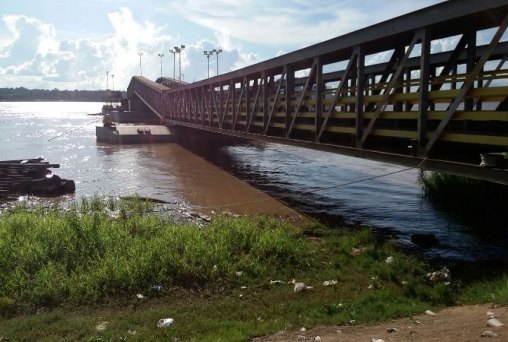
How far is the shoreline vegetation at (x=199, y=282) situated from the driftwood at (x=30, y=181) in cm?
983

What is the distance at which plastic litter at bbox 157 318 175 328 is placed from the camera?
287 inches

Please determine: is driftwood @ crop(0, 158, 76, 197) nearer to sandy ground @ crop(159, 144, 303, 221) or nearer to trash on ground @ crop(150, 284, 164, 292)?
sandy ground @ crop(159, 144, 303, 221)

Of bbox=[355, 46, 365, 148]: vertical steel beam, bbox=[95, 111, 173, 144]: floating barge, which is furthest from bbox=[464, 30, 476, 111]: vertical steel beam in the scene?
bbox=[95, 111, 173, 144]: floating barge

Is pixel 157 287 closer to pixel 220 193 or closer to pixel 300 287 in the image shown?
pixel 300 287

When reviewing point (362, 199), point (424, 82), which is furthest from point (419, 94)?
point (362, 199)

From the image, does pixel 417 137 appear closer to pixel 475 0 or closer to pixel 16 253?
pixel 475 0

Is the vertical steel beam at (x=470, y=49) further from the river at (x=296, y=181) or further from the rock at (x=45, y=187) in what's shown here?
the rock at (x=45, y=187)

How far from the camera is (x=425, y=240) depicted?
41.4 ft

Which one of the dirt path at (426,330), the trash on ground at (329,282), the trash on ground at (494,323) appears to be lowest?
the trash on ground at (329,282)

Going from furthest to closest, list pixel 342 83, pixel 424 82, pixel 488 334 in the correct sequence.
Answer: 1. pixel 342 83
2. pixel 424 82
3. pixel 488 334

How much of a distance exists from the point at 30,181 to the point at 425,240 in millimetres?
17651

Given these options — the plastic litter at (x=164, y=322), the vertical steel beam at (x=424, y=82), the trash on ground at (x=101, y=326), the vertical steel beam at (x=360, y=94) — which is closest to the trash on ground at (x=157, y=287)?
the plastic litter at (x=164, y=322)

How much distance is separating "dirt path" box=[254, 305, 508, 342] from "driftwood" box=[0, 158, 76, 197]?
18015 mm

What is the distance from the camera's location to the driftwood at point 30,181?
2158cm
